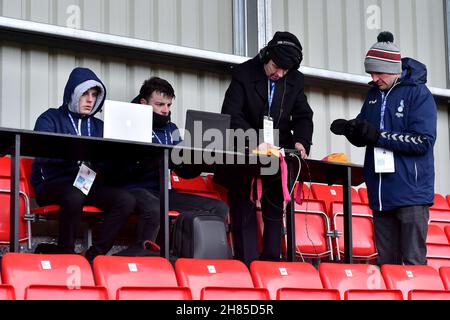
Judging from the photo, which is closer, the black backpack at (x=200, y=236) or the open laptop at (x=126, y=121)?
the open laptop at (x=126, y=121)

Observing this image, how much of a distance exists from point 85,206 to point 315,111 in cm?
354

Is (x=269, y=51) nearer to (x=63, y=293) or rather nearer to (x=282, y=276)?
(x=282, y=276)

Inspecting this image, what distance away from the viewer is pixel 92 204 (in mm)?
6172

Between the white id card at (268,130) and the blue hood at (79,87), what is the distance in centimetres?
111

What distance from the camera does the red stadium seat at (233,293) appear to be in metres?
4.82

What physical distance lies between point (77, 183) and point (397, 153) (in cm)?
204

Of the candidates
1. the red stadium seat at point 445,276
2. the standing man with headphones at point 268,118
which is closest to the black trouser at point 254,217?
the standing man with headphones at point 268,118

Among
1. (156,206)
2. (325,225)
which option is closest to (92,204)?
(156,206)

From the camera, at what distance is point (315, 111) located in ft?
30.0

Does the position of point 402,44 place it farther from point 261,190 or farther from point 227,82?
point 261,190

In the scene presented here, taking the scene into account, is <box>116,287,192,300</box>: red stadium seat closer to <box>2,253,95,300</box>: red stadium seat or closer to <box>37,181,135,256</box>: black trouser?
<box>2,253,95,300</box>: red stadium seat

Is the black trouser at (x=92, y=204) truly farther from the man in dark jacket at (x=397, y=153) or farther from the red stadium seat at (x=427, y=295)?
the red stadium seat at (x=427, y=295)
